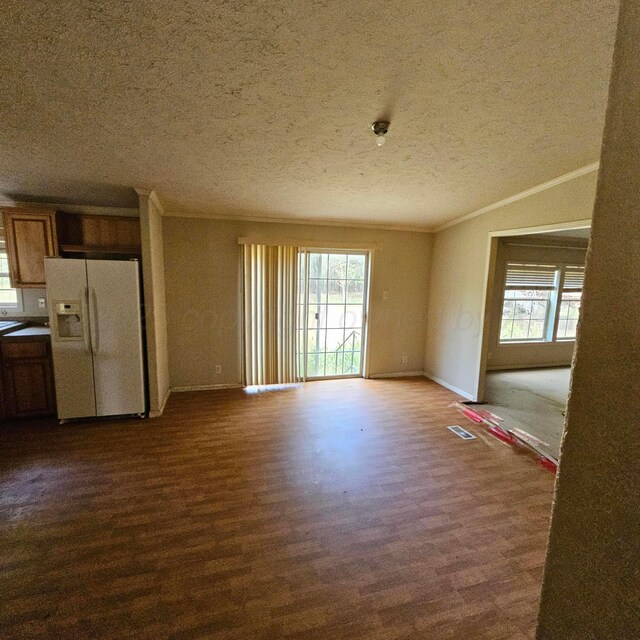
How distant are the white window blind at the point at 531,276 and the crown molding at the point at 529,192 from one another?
1.72 metres

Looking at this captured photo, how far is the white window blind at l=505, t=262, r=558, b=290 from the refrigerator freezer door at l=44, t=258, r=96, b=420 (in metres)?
6.02

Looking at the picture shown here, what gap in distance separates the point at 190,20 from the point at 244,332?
3.36m

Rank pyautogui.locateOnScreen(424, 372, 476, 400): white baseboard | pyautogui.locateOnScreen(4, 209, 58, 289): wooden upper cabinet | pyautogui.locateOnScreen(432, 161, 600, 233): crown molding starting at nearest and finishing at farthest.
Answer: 1. pyautogui.locateOnScreen(432, 161, 600, 233): crown molding
2. pyautogui.locateOnScreen(4, 209, 58, 289): wooden upper cabinet
3. pyautogui.locateOnScreen(424, 372, 476, 400): white baseboard

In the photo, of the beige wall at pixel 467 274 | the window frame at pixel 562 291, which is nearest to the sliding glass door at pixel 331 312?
the beige wall at pixel 467 274

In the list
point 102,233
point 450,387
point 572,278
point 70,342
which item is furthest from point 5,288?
point 572,278

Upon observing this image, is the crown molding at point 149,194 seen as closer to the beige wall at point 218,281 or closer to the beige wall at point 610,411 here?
the beige wall at point 218,281

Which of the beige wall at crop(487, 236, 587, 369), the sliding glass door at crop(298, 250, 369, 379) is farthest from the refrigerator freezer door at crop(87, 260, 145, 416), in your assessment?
the beige wall at crop(487, 236, 587, 369)

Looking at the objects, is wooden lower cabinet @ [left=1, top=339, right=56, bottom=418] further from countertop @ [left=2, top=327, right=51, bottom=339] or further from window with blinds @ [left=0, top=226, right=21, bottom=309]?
window with blinds @ [left=0, top=226, right=21, bottom=309]

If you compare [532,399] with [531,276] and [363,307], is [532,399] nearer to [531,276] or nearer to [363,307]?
[531,276]

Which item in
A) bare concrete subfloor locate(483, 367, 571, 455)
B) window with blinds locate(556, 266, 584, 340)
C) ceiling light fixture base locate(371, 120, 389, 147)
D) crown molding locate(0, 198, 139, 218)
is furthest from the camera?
window with blinds locate(556, 266, 584, 340)

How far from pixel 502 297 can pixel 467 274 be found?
166 cm

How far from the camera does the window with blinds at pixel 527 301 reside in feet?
17.9

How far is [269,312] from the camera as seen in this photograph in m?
4.32

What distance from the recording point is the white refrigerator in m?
3.02
